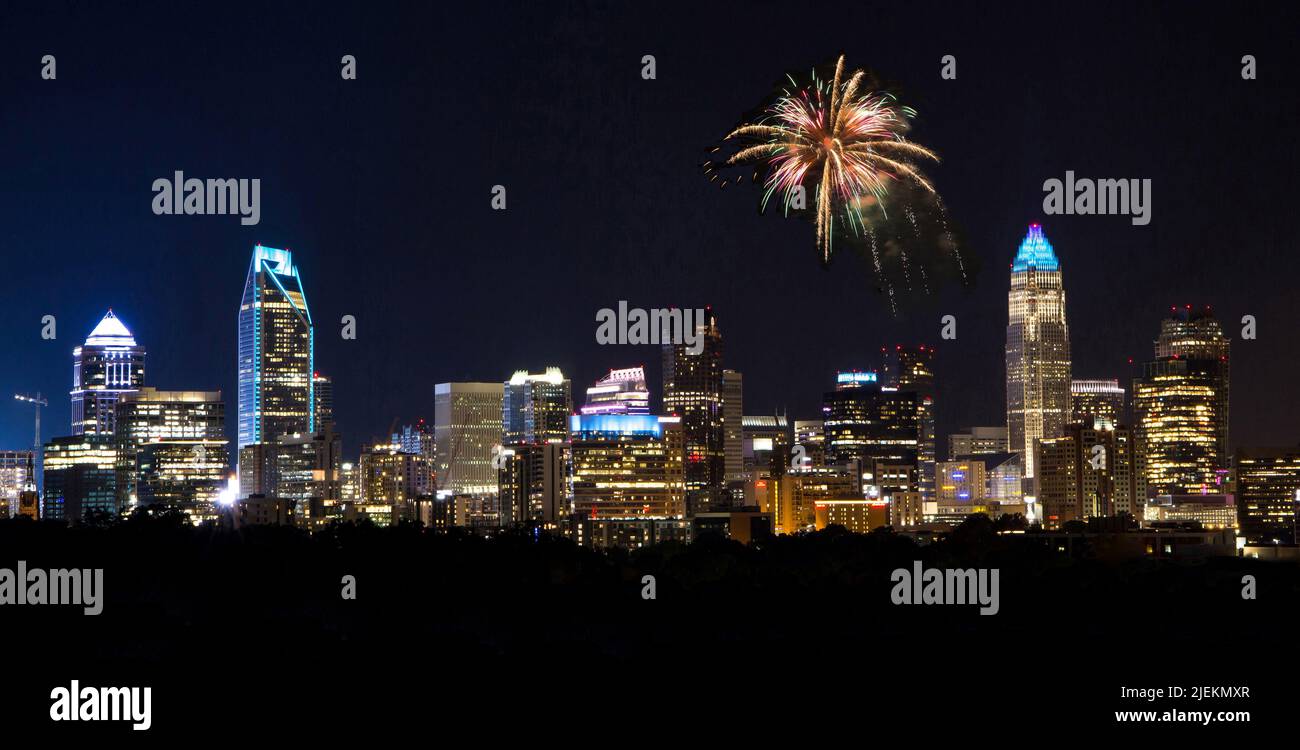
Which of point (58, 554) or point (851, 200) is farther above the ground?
point (851, 200)
